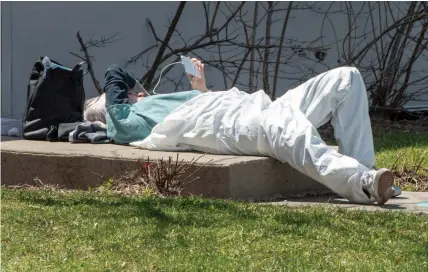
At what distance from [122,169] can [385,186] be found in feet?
5.61

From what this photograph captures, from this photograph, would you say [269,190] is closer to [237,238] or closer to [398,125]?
[237,238]

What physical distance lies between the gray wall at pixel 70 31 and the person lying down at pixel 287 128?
8.12 feet

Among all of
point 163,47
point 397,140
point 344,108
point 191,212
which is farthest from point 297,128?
point 163,47

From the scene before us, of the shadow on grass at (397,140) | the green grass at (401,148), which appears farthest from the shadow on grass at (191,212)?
the shadow on grass at (397,140)

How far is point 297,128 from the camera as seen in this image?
5.54 metres

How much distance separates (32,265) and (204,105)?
233 centimetres

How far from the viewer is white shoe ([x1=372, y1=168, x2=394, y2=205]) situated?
209 inches

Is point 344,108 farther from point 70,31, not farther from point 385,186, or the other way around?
point 70,31

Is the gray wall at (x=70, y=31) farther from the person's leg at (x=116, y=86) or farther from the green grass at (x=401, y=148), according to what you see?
the person's leg at (x=116, y=86)

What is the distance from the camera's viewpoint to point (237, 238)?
4406 millimetres

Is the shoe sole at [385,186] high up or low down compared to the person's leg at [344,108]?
down

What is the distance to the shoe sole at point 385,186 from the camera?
5328 millimetres

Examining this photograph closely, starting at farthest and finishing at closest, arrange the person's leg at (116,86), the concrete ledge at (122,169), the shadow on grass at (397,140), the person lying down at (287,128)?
the shadow on grass at (397,140)
the person's leg at (116,86)
the concrete ledge at (122,169)
the person lying down at (287,128)

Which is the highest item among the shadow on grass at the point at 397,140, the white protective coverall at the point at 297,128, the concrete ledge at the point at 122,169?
the white protective coverall at the point at 297,128
